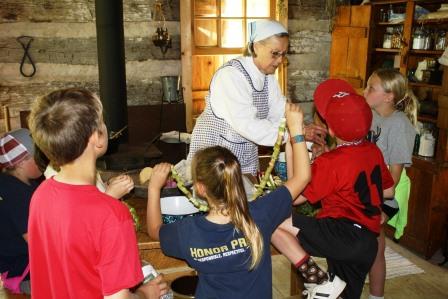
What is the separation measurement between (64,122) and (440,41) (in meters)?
3.44

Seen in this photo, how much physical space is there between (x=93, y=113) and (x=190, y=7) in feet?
11.0

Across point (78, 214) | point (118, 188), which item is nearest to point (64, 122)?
point (78, 214)

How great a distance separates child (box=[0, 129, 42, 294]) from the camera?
1.90 metres

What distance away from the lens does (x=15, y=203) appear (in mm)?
1896

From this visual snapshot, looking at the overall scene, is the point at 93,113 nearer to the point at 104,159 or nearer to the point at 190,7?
the point at 104,159

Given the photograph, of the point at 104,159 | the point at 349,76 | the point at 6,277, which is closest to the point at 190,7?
the point at 349,76

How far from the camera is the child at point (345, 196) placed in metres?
1.86

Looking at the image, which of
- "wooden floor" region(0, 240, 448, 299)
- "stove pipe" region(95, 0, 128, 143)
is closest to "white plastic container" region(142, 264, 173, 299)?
"wooden floor" region(0, 240, 448, 299)

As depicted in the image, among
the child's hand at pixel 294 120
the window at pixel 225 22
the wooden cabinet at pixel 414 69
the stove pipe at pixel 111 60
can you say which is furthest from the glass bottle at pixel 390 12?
the child's hand at pixel 294 120

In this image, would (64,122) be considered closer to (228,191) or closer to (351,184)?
(228,191)

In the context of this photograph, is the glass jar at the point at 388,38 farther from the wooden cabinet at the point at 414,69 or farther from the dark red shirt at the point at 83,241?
the dark red shirt at the point at 83,241

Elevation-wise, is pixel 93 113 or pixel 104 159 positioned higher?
pixel 93 113

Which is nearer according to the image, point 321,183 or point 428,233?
point 321,183

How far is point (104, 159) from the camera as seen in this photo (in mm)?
3010
